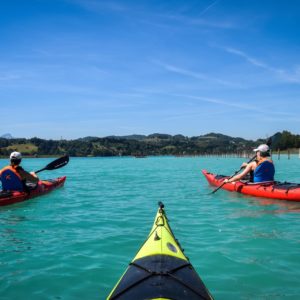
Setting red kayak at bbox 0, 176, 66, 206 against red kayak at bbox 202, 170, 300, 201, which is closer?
red kayak at bbox 202, 170, 300, 201

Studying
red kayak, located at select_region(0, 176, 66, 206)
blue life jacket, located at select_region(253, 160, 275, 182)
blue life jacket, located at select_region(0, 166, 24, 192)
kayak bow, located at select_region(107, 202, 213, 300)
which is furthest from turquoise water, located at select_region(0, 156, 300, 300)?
blue life jacket, located at select_region(253, 160, 275, 182)

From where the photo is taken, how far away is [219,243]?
27.7 ft

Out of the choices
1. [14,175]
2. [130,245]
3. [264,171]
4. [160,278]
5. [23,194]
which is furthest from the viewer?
[264,171]

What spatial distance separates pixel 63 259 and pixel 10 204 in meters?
7.99

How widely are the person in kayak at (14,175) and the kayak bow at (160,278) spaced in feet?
33.8

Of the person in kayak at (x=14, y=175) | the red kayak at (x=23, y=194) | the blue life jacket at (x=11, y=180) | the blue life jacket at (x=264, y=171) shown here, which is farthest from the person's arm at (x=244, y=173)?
the blue life jacket at (x=11, y=180)

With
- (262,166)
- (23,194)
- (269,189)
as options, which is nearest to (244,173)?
(262,166)

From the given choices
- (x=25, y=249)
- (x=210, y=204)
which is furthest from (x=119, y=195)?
(x=25, y=249)

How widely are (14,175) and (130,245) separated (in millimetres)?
8027

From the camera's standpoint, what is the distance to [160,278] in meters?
4.42

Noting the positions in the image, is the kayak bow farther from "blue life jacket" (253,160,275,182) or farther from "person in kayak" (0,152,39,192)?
"blue life jacket" (253,160,275,182)

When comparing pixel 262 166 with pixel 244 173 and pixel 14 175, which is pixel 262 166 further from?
pixel 14 175

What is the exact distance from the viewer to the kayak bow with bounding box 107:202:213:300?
13.5ft

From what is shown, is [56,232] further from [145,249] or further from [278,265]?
[278,265]
